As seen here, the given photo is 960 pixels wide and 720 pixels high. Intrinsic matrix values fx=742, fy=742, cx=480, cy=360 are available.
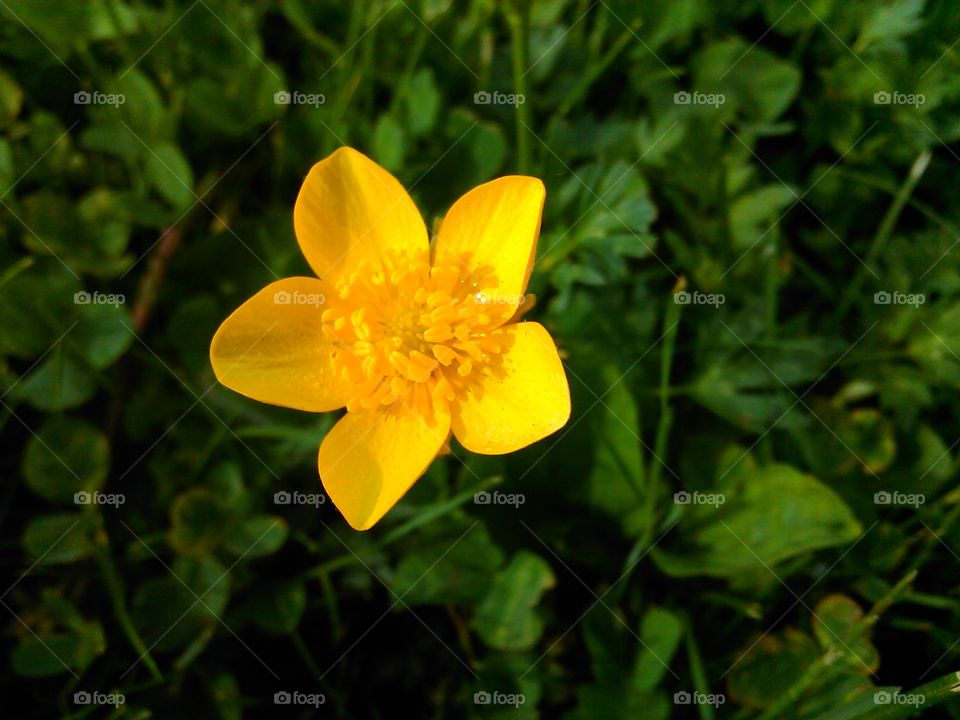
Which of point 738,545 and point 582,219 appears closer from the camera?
point 738,545

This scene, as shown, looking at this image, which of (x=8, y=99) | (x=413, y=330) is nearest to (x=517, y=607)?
(x=413, y=330)

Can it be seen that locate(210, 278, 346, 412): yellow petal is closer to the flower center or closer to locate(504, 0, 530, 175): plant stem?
the flower center

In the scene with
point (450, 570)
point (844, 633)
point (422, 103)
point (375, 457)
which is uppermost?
point (422, 103)

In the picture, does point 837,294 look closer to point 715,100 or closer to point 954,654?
point 715,100

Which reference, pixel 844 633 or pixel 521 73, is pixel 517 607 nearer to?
pixel 844 633

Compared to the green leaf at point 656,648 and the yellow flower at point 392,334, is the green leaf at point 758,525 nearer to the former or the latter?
the green leaf at point 656,648

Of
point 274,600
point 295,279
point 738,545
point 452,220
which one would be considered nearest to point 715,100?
point 452,220

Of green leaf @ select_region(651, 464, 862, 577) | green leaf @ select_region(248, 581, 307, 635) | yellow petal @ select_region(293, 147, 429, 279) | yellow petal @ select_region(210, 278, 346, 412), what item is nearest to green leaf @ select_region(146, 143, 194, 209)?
yellow petal @ select_region(293, 147, 429, 279)
